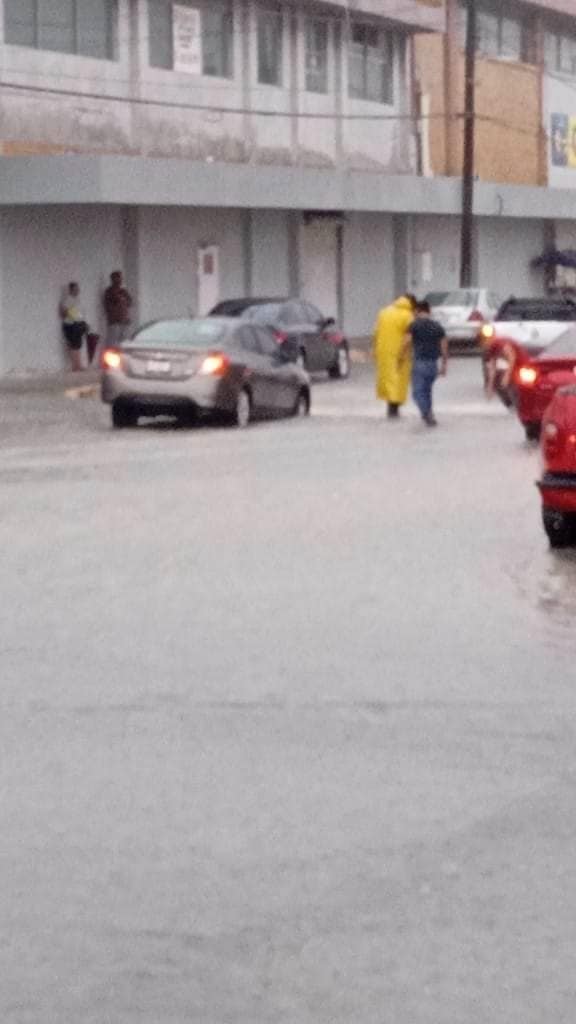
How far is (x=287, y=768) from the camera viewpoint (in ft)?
30.2

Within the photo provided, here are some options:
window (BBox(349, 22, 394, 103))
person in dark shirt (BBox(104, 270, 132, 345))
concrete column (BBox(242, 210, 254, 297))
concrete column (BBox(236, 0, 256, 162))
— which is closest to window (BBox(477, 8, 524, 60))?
window (BBox(349, 22, 394, 103))

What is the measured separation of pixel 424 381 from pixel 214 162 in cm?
2126

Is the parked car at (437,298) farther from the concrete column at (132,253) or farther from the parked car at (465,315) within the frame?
the concrete column at (132,253)

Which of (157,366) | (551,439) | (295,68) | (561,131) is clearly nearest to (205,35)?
(295,68)

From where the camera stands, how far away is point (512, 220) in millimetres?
74812

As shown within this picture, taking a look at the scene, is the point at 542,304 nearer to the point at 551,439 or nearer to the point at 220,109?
the point at 220,109

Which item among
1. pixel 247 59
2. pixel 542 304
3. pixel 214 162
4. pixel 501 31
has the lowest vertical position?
pixel 542 304

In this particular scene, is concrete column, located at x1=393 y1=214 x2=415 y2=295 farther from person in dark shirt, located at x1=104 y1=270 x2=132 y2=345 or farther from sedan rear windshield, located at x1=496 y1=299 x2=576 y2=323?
sedan rear windshield, located at x1=496 y1=299 x2=576 y2=323

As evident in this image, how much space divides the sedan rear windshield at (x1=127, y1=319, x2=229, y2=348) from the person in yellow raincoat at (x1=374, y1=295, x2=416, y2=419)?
220cm

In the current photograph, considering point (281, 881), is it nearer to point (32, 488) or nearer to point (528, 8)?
point (32, 488)

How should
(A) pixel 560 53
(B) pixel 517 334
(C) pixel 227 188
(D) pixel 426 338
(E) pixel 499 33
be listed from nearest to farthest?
(D) pixel 426 338 < (B) pixel 517 334 < (C) pixel 227 188 < (E) pixel 499 33 < (A) pixel 560 53

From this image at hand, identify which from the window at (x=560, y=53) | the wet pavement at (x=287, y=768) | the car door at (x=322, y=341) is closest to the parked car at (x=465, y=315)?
the car door at (x=322, y=341)

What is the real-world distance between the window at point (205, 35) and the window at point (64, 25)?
1.73 meters

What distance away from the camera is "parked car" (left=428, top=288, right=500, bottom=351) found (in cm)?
5334
